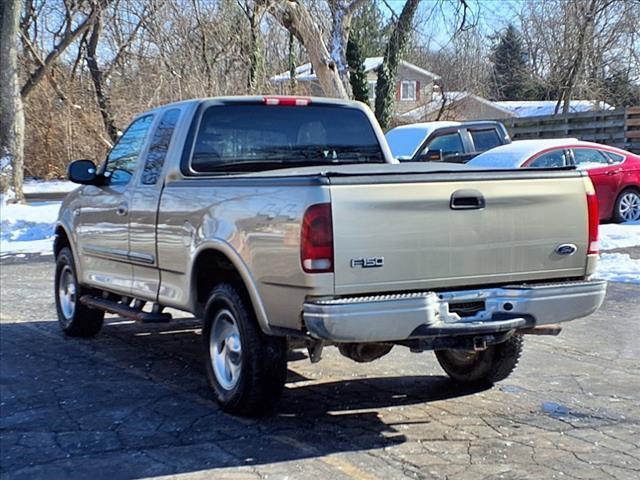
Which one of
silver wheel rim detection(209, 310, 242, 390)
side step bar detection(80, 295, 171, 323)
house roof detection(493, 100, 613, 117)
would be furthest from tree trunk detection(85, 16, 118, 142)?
house roof detection(493, 100, 613, 117)

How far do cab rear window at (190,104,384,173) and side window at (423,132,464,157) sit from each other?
10878 millimetres

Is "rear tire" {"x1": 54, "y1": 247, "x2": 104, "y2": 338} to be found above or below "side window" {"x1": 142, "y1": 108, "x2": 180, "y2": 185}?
below

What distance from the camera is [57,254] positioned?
354 inches

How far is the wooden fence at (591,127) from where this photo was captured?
24.6 m

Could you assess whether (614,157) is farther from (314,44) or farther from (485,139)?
(314,44)

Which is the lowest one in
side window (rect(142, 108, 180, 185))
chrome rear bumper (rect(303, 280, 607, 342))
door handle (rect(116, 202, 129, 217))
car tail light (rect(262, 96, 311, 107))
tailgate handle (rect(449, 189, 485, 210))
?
chrome rear bumper (rect(303, 280, 607, 342))

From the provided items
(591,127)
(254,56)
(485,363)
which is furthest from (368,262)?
(591,127)

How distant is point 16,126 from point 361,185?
652 inches

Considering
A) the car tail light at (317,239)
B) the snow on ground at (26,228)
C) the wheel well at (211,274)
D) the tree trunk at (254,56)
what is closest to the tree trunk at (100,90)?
the tree trunk at (254,56)

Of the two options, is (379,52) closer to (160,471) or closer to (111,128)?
(111,128)

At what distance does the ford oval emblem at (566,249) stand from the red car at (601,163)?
31.0 feet

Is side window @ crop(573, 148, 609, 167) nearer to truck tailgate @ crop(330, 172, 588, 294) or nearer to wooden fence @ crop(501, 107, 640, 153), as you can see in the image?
wooden fence @ crop(501, 107, 640, 153)

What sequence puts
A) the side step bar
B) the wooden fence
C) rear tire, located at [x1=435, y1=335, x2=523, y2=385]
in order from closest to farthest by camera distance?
rear tire, located at [x1=435, y1=335, x2=523, y2=385] → the side step bar → the wooden fence

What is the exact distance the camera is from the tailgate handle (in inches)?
Result: 205
